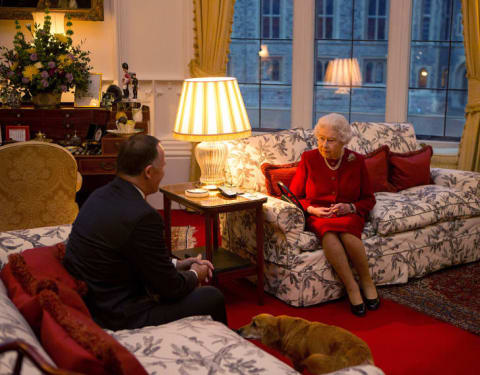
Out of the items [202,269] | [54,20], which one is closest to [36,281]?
[202,269]

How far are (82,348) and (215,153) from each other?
7.66 ft

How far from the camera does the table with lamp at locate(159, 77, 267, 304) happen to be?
3.34 metres

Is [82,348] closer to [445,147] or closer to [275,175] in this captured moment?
[275,175]

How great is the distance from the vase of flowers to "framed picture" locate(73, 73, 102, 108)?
183mm

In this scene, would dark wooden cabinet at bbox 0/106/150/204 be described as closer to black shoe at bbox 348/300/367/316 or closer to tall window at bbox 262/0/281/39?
tall window at bbox 262/0/281/39

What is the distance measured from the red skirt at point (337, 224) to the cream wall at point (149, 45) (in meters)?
2.38

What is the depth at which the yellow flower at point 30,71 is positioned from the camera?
4238mm

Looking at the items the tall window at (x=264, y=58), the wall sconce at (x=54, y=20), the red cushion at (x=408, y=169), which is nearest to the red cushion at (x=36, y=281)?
the red cushion at (x=408, y=169)

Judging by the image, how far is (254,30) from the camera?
18.5 feet

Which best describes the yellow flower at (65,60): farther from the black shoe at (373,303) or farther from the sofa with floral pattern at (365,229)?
the black shoe at (373,303)

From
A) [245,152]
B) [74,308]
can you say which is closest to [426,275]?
[245,152]

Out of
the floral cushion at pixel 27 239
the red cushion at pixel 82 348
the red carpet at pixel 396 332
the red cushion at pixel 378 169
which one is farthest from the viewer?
the red cushion at pixel 378 169

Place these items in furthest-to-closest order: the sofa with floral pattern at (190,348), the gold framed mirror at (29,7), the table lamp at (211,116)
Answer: the gold framed mirror at (29,7) → the table lamp at (211,116) → the sofa with floral pattern at (190,348)

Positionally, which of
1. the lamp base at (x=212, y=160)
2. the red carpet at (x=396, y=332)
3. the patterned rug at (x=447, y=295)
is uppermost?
the lamp base at (x=212, y=160)
